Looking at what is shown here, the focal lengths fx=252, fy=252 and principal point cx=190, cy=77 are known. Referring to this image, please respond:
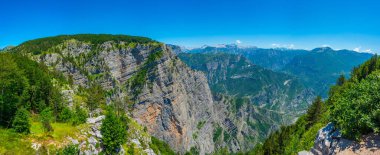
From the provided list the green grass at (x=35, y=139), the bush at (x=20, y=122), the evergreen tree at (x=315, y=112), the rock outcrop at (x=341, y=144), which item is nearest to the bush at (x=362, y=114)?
the rock outcrop at (x=341, y=144)

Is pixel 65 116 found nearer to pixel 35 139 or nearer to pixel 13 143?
pixel 35 139

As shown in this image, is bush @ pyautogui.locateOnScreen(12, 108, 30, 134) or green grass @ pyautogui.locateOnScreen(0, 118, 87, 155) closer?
green grass @ pyautogui.locateOnScreen(0, 118, 87, 155)

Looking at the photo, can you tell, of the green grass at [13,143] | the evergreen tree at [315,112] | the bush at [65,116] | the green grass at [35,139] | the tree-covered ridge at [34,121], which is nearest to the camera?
the green grass at [13,143]

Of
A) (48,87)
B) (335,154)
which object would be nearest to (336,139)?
(335,154)

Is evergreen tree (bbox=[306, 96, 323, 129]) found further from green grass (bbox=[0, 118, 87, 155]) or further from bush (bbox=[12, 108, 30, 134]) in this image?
bush (bbox=[12, 108, 30, 134])

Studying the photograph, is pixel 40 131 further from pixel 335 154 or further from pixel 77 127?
pixel 335 154

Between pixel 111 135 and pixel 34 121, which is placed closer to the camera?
pixel 111 135

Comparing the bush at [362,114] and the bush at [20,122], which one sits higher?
the bush at [362,114]

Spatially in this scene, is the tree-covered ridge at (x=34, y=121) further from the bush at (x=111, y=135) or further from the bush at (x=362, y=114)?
the bush at (x=362, y=114)

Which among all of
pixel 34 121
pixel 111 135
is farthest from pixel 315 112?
pixel 34 121

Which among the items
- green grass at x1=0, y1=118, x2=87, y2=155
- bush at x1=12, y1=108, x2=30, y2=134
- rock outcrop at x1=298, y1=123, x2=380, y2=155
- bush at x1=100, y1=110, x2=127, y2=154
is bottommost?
bush at x1=100, y1=110, x2=127, y2=154

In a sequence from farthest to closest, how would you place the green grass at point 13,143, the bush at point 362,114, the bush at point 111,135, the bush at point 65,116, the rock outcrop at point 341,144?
the bush at point 65,116, the bush at point 111,135, the green grass at point 13,143, the bush at point 362,114, the rock outcrop at point 341,144

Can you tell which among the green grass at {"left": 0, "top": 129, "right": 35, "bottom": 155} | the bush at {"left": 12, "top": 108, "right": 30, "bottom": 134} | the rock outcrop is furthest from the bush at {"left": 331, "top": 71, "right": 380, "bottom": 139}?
the bush at {"left": 12, "top": 108, "right": 30, "bottom": 134}
